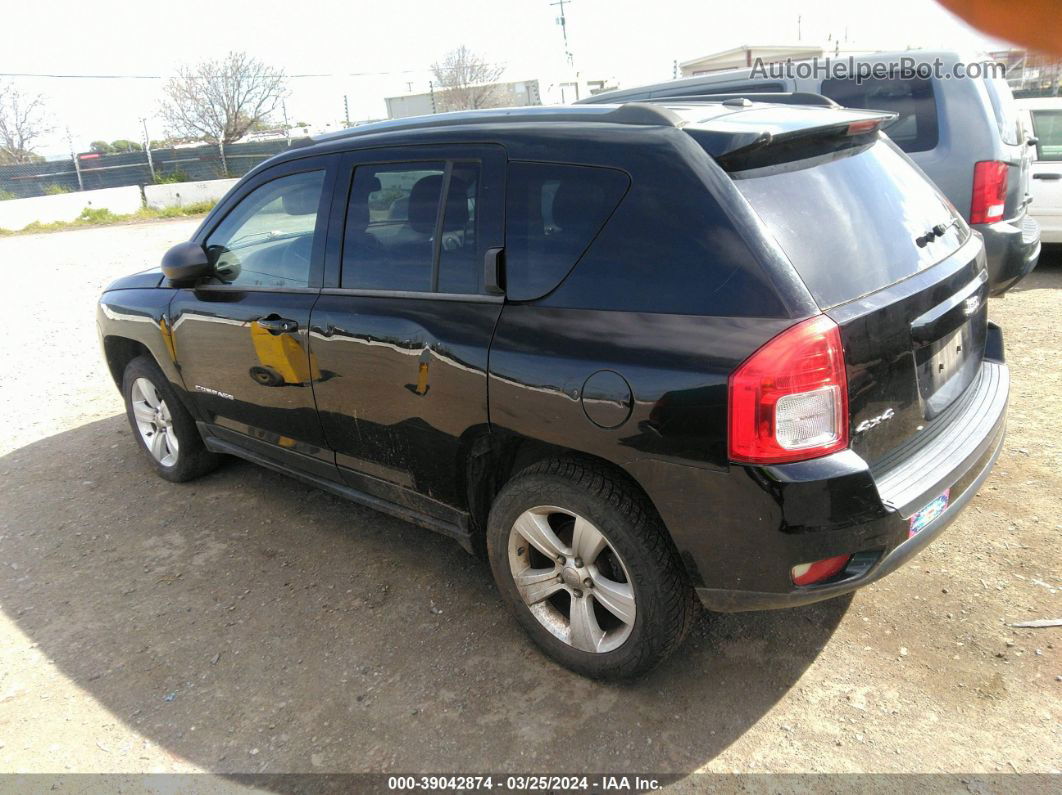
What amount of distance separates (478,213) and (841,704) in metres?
2.05

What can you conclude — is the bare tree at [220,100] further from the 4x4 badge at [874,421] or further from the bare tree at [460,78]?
the 4x4 badge at [874,421]

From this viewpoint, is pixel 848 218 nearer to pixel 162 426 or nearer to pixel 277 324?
pixel 277 324

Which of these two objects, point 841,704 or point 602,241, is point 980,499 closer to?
point 841,704

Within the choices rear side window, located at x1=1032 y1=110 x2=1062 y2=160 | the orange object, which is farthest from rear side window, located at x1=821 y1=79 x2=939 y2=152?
the orange object

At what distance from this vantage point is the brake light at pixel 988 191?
525 centimetres

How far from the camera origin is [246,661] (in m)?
3.06

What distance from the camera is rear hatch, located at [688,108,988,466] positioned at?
2.32 meters

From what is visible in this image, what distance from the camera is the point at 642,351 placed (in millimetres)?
2342

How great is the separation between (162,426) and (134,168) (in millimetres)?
28860

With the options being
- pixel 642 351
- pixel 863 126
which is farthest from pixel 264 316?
pixel 863 126

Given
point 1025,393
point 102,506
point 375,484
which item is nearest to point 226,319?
point 375,484

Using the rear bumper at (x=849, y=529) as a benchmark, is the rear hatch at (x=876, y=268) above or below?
above

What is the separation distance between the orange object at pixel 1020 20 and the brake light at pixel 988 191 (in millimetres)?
5379

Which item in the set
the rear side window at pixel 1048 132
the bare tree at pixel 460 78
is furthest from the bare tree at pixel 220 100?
the rear side window at pixel 1048 132
